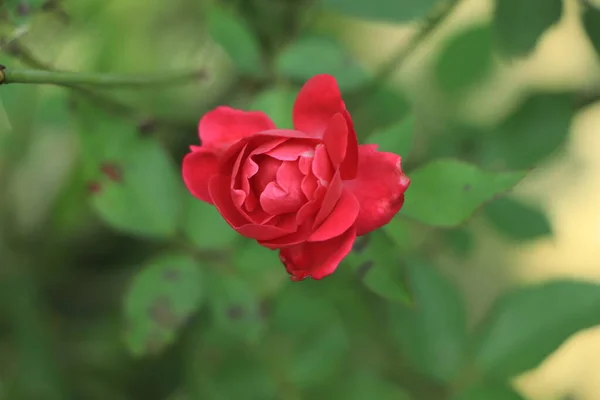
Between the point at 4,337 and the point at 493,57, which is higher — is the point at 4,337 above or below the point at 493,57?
below

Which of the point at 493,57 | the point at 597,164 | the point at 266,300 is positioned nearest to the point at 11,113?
the point at 266,300

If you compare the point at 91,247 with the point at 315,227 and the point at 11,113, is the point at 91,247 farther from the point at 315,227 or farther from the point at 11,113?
the point at 315,227

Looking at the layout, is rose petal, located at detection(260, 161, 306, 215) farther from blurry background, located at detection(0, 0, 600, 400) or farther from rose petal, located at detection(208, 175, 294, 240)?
blurry background, located at detection(0, 0, 600, 400)

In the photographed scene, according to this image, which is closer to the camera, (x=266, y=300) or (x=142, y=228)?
(x=142, y=228)

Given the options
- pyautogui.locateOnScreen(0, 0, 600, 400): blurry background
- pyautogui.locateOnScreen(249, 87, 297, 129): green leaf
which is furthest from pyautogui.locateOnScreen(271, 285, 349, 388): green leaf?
pyautogui.locateOnScreen(249, 87, 297, 129): green leaf

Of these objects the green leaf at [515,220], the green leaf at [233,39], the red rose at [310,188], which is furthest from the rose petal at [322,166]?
the green leaf at [515,220]

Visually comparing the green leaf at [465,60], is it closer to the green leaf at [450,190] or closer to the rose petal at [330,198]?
the green leaf at [450,190]

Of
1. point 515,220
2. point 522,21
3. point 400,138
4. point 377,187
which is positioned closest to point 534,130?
point 515,220

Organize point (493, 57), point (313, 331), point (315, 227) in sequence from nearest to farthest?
point (315, 227) → point (313, 331) → point (493, 57)
